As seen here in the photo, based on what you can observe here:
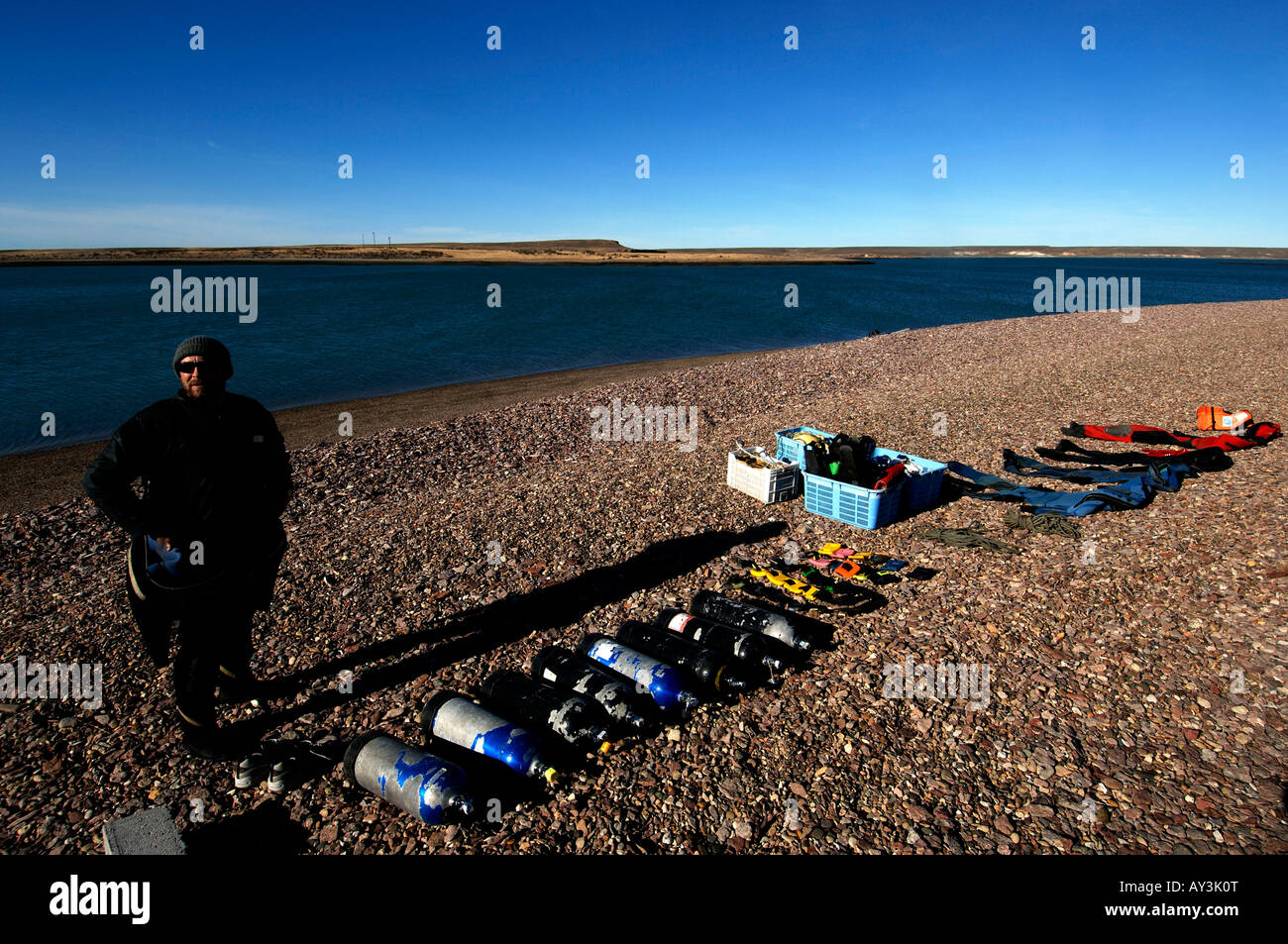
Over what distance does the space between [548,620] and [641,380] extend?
655 inches

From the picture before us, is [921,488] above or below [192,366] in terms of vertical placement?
below

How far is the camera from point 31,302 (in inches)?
2657

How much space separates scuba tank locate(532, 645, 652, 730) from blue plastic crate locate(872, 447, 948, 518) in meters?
5.77

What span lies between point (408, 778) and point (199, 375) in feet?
11.1

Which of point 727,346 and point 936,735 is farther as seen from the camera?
point 727,346

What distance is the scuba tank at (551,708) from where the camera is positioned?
493 centimetres

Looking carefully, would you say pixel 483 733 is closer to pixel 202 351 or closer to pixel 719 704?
pixel 719 704

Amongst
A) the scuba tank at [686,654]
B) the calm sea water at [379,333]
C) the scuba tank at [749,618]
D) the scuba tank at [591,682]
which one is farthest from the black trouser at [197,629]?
the calm sea water at [379,333]

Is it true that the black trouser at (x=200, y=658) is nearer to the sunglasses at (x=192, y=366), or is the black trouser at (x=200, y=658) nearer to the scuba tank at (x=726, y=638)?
the sunglasses at (x=192, y=366)

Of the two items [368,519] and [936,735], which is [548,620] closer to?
[936,735]

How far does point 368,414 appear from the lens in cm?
2295

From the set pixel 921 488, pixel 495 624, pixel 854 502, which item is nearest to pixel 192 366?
pixel 495 624

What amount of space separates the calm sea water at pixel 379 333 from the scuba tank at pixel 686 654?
2319cm
